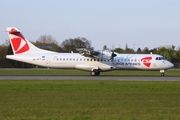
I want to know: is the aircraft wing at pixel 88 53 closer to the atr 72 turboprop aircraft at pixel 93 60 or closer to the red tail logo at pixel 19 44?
the atr 72 turboprop aircraft at pixel 93 60

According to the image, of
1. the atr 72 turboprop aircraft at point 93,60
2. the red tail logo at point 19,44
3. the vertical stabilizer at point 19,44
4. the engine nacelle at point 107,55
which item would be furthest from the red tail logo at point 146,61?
the red tail logo at point 19,44

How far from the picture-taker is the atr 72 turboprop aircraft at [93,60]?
141 feet

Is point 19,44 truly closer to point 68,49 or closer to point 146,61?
point 146,61

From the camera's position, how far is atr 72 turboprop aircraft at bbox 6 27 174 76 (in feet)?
141

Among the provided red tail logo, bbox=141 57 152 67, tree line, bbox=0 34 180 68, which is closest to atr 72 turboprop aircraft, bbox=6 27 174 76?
red tail logo, bbox=141 57 152 67

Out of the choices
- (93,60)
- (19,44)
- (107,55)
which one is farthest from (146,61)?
(19,44)

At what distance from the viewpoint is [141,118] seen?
11703 millimetres

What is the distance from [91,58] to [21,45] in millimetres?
8987

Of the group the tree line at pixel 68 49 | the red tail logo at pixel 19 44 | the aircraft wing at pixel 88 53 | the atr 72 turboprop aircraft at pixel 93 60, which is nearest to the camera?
the aircraft wing at pixel 88 53

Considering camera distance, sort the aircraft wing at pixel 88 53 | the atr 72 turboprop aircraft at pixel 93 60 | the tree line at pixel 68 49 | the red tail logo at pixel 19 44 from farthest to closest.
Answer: the tree line at pixel 68 49 → the red tail logo at pixel 19 44 → the atr 72 turboprop aircraft at pixel 93 60 → the aircraft wing at pixel 88 53

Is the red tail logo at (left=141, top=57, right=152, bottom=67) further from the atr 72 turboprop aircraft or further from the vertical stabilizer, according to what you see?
the vertical stabilizer

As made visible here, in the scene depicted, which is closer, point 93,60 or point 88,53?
point 88,53

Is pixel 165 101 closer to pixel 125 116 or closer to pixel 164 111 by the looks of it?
pixel 164 111

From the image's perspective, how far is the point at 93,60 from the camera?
43750mm
